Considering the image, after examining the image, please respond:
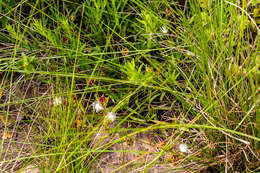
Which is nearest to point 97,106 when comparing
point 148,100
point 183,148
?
point 148,100

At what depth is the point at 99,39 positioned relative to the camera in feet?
5.87

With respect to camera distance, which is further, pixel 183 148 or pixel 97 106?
pixel 97 106

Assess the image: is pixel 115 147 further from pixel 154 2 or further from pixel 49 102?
pixel 154 2

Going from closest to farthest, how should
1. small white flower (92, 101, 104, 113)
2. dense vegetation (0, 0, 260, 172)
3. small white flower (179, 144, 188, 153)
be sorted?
1. dense vegetation (0, 0, 260, 172)
2. small white flower (179, 144, 188, 153)
3. small white flower (92, 101, 104, 113)

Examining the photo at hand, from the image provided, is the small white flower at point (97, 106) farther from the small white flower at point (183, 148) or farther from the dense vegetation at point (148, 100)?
the small white flower at point (183, 148)

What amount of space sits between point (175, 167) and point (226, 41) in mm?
811

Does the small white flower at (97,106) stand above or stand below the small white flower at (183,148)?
above

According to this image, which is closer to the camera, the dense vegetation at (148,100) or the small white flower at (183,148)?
the dense vegetation at (148,100)

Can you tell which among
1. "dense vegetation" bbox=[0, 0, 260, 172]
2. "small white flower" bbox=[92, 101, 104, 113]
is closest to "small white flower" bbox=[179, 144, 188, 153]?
"dense vegetation" bbox=[0, 0, 260, 172]

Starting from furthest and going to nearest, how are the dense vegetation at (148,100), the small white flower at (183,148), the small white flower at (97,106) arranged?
the small white flower at (97,106) < the small white flower at (183,148) < the dense vegetation at (148,100)

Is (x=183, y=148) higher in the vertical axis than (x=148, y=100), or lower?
lower

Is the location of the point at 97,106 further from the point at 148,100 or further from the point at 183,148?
the point at 183,148

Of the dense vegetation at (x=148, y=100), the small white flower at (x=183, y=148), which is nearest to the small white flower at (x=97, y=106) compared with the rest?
the dense vegetation at (x=148, y=100)

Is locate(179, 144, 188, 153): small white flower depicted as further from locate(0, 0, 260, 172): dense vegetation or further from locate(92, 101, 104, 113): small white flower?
locate(92, 101, 104, 113): small white flower
